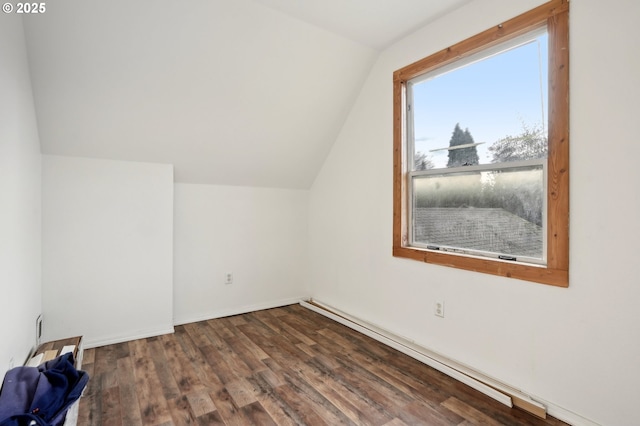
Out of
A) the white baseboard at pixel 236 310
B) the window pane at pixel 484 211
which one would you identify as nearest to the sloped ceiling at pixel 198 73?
the window pane at pixel 484 211

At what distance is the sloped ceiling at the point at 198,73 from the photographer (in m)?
1.96

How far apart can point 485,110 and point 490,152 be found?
1.02 feet

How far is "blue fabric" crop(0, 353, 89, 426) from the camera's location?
126 centimetres

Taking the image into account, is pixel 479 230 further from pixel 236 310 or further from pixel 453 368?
pixel 236 310

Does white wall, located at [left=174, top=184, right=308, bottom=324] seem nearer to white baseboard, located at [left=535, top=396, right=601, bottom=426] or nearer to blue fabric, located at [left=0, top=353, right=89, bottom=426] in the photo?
blue fabric, located at [left=0, top=353, right=89, bottom=426]

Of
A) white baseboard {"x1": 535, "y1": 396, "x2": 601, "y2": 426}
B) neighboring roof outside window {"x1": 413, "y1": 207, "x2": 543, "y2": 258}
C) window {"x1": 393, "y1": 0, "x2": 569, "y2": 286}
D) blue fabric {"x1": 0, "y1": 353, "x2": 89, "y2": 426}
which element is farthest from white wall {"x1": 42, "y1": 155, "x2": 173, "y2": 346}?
white baseboard {"x1": 535, "y1": 396, "x2": 601, "y2": 426}

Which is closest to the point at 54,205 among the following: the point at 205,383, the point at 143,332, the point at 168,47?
the point at 143,332

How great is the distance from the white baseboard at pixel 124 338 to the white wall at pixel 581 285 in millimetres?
2160

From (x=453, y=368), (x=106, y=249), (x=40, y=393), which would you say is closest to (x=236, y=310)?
(x=106, y=249)

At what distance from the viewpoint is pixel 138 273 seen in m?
2.76

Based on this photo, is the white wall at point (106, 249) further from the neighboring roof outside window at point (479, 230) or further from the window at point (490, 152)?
the neighboring roof outside window at point (479, 230)

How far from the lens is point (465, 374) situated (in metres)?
2.04

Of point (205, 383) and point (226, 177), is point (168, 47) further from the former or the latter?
point (205, 383)

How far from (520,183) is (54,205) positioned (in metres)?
3.41
